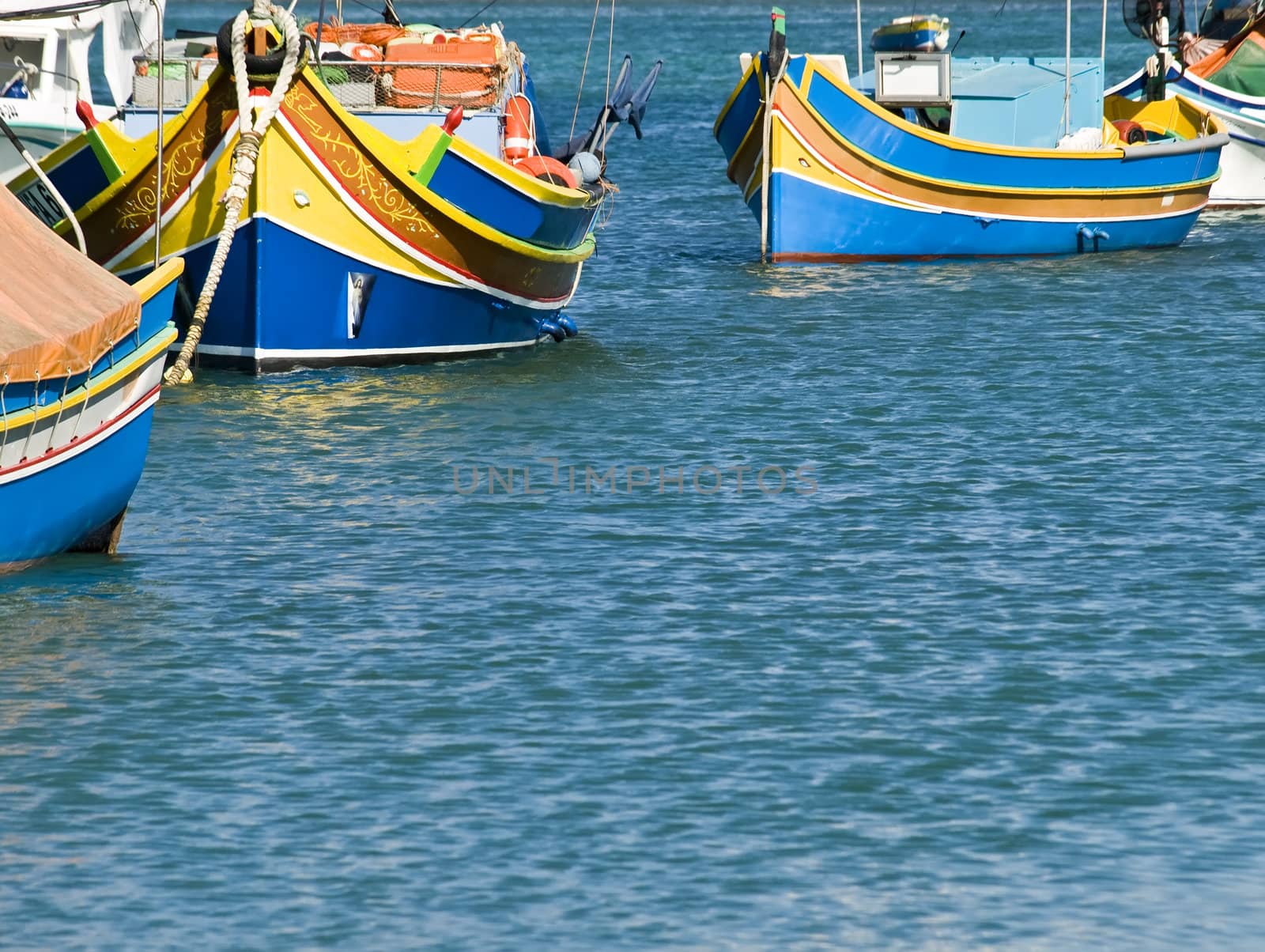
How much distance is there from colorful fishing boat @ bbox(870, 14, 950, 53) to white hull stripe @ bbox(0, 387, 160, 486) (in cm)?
1628

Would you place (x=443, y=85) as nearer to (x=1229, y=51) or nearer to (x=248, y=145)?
(x=248, y=145)

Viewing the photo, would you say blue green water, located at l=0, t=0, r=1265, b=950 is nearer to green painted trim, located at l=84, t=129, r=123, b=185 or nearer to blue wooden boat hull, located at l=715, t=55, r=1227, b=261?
green painted trim, located at l=84, t=129, r=123, b=185

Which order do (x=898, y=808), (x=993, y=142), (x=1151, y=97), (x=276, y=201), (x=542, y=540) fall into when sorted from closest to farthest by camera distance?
(x=898, y=808), (x=542, y=540), (x=276, y=201), (x=993, y=142), (x=1151, y=97)

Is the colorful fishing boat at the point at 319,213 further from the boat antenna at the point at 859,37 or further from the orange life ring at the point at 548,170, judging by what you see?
the boat antenna at the point at 859,37

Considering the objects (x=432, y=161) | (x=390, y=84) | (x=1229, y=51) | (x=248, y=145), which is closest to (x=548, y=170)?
(x=390, y=84)

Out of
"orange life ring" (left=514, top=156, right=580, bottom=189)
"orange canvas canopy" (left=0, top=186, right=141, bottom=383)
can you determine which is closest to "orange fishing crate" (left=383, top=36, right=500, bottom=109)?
"orange life ring" (left=514, top=156, right=580, bottom=189)

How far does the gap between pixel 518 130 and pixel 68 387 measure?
942cm

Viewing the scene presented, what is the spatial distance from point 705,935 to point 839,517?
6.50m

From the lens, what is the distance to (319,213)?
18.2 meters

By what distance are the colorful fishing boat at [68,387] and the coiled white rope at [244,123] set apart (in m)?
4.29

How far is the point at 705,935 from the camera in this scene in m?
7.87

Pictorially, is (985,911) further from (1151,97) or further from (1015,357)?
(1151,97)

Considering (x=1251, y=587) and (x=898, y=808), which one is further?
(x=1251, y=587)

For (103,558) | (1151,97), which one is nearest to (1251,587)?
(103,558)
